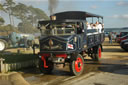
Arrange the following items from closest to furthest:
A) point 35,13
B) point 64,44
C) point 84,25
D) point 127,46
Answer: point 64,44 < point 84,25 < point 127,46 < point 35,13

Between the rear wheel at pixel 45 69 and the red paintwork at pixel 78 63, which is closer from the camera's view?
the red paintwork at pixel 78 63

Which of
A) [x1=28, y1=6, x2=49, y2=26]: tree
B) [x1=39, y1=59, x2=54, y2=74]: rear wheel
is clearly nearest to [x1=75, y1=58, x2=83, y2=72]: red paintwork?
[x1=39, y1=59, x2=54, y2=74]: rear wheel

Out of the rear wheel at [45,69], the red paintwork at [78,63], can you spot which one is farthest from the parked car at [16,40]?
the red paintwork at [78,63]

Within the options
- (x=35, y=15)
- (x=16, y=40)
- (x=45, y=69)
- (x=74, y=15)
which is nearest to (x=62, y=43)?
(x=45, y=69)

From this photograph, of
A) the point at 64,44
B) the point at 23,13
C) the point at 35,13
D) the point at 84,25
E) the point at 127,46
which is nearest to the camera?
the point at 64,44

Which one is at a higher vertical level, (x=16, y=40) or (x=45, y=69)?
(x=16, y=40)

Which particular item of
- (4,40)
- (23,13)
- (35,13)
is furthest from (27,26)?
(4,40)

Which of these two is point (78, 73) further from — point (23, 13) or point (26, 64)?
point (23, 13)

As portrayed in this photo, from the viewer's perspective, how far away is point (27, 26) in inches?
2479

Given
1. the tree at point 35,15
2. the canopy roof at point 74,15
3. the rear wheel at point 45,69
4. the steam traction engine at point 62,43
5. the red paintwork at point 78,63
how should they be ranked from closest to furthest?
1. the steam traction engine at point 62,43
2. the red paintwork at point 78,63
3. the rear wheel at point 45,69
4. the canopy roof at point 74,15
5. the tree at point 35,15

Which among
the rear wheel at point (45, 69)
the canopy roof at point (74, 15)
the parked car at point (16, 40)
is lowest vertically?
the rear wheel at point (45, 69)

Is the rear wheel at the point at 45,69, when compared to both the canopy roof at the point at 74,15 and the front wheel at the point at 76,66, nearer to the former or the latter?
the front wheel at the point at 76,66

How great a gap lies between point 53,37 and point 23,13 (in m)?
55.6

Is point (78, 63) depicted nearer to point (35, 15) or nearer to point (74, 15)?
point (74, 15)
